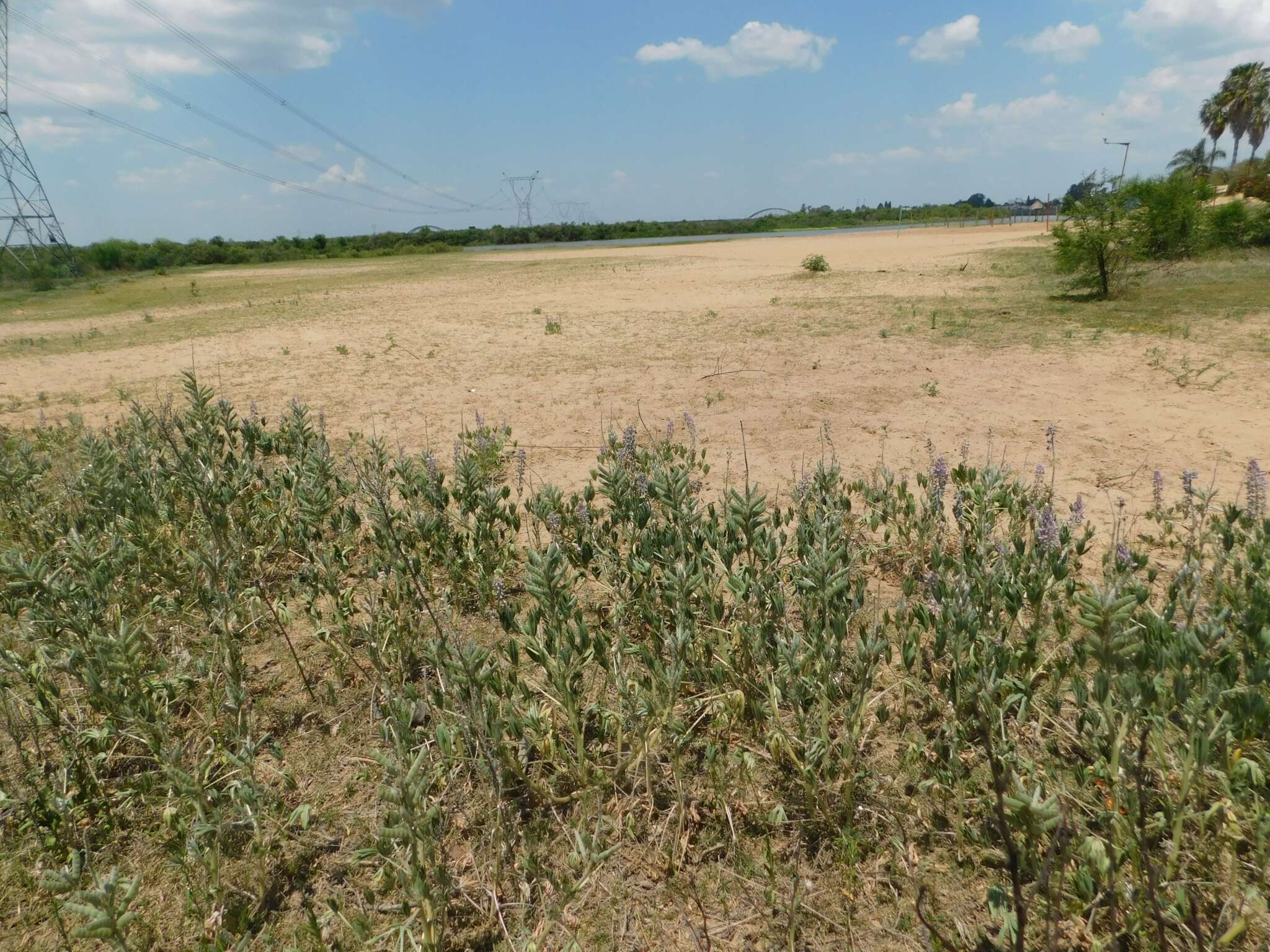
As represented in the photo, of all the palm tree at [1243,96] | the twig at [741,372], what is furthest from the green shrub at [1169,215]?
the palm tree at [1243,96]

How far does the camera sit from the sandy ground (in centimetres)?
652

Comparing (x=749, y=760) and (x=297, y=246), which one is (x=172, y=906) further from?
(x=297, y=246)

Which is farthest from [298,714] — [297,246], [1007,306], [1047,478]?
[297,246]

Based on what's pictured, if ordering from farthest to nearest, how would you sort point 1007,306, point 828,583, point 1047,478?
point 1007,306 < point 1047,478 < point 828,583

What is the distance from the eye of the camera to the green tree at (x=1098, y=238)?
44.3ft

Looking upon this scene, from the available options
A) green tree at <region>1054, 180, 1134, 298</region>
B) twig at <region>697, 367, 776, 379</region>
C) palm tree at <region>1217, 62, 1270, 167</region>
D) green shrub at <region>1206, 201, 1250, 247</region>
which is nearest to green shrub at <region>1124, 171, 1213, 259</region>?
green tree at <region>1054, 180, 1134, 298</region>

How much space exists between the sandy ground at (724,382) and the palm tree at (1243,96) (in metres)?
59.1

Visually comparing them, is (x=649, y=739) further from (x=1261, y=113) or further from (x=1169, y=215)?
(x=1261, y=113)

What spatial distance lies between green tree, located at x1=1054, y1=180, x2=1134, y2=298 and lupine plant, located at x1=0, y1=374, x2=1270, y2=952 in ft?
38.1

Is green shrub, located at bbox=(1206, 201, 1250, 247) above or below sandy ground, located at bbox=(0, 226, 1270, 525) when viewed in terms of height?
above

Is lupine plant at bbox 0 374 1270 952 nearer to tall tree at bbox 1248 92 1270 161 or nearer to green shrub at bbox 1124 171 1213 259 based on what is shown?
green shrub at bbox 1124 171 1213 259

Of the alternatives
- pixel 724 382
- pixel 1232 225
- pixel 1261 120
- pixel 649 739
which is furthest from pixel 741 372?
pixel 1261 120

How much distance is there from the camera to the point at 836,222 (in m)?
96.2

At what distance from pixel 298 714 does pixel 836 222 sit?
339 feet
